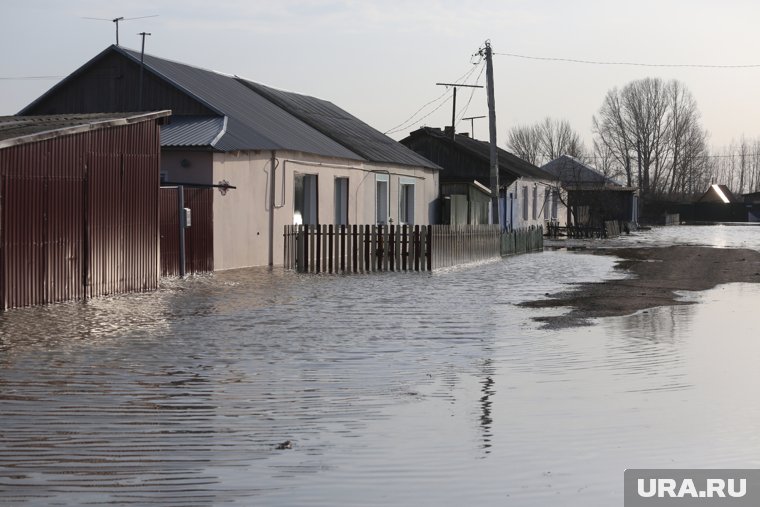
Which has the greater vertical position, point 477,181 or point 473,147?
point 473,147

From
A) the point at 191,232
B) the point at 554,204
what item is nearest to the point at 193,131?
the point at 191,232

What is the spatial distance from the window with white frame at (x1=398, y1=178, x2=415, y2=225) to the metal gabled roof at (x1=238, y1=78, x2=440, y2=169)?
Result: 0.77 meters

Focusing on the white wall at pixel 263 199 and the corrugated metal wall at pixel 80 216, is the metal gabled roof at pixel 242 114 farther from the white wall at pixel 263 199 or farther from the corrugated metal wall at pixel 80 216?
the corrugated metal wall at pixel 80 216

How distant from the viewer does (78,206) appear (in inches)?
730

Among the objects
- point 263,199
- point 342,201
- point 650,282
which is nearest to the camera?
point 650,282

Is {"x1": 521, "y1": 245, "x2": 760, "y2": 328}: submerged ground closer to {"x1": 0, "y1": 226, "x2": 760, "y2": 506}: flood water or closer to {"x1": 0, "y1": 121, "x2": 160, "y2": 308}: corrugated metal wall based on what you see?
{"x1": 0, "y1": 226, "x2": 760, "y2": 506}: flood water

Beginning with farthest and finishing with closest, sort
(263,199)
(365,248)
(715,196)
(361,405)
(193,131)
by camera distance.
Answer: (715,196)
(263,199)
(193,131)
(365,248)
(361,405)

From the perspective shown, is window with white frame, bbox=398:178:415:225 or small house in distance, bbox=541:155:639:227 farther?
small house in distance, bbox=541:155:639:227

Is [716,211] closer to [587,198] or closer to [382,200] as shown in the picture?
[587,198]

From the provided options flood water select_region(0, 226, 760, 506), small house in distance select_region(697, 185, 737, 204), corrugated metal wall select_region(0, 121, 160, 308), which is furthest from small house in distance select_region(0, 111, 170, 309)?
small house in distance select_region(697, 185, 737, 204)

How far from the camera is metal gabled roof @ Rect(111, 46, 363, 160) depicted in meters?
28.6

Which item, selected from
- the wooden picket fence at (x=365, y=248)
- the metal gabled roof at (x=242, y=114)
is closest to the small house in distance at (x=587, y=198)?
the metal gabled roof at (x=242, y=114)

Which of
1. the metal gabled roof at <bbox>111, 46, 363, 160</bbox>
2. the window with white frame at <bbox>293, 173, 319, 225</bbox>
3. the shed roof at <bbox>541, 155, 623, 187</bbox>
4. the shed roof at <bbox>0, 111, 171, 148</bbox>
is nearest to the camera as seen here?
the shed roof at <bbox>0, 111, 171, 148</bbox>

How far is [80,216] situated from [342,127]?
23021mm
